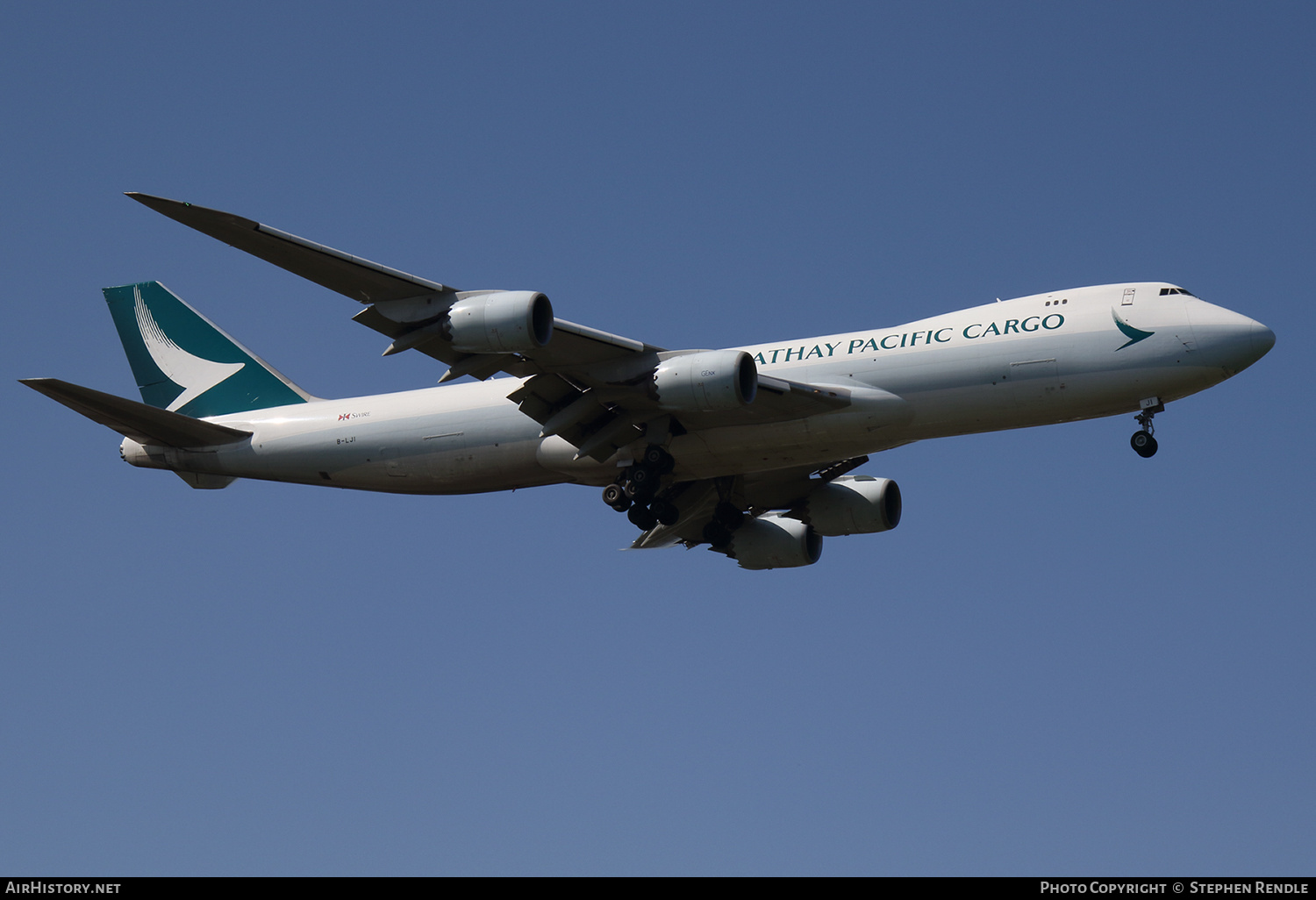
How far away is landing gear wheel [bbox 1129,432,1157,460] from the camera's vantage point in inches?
1172

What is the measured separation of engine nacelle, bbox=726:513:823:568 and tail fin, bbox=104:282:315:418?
12.2 metres

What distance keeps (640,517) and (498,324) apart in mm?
7430

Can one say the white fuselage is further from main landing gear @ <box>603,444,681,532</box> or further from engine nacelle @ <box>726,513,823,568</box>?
engine nacelle @ <box>726,513,823,568</box>

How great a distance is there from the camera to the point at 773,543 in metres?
37.6

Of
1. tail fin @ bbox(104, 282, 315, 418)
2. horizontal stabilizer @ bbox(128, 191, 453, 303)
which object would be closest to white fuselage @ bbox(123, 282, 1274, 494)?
tail fin @ bbox(104, 282, 315, 418)

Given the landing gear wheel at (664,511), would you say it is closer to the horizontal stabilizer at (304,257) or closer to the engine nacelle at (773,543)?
the engine nacelle at (773,543)

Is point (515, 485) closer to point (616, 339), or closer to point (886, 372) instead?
point (616, 339)

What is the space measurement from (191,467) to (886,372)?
17959 millimetres

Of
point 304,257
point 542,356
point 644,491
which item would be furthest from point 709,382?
point 304,257

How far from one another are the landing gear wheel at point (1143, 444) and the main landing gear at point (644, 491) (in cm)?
1010

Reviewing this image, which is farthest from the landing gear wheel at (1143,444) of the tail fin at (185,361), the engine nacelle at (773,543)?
the tail fin at (185,361)

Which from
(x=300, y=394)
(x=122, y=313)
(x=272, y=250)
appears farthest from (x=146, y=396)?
(x=272, y=250)

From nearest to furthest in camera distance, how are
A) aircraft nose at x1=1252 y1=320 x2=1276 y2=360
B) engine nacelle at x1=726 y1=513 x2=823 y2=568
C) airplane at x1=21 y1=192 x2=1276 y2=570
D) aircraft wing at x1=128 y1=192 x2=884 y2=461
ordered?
aircraft wing at x1=128 y1=192 x2=884 y2=461 → airplane at x1=21 y1=192 x2=1276 y2=570 → aircraft nose at x1=1252 y1=320 x2=1276 y2=360 → engine nacelle at x1=726 y1=513 x2=823 y2=568
